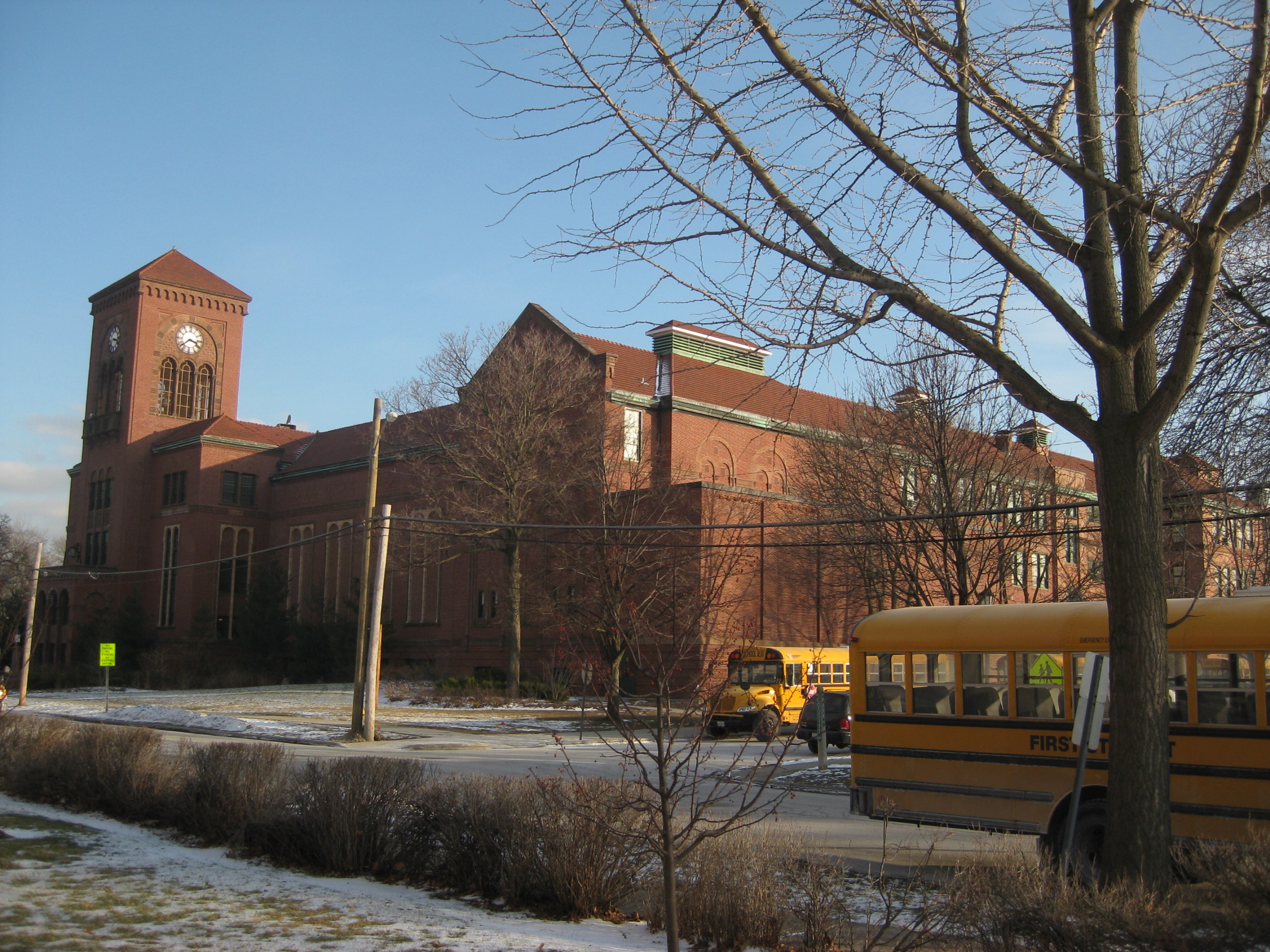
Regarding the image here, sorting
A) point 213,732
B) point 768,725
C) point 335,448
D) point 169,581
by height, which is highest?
point 335,448

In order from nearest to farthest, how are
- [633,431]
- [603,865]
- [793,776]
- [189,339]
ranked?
[603,865], [793,776], [633,431], [189,339]

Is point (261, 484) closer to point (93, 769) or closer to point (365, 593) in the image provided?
point (365, 593)

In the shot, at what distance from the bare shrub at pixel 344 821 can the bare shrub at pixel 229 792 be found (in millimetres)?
199

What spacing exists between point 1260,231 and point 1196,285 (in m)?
4.92

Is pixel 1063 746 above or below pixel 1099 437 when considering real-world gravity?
below

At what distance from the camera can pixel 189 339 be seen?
73.4 meters

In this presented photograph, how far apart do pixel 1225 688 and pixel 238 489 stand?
6577cm

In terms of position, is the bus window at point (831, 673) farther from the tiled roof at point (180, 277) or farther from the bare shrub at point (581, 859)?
the tiled roof at point (180, 277)

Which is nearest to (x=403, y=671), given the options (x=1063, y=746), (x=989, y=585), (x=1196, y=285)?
(x=989, y=585)

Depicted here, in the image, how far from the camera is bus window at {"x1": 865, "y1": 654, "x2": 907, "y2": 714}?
12.1 m

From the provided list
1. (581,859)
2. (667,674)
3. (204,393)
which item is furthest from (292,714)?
(204,393)

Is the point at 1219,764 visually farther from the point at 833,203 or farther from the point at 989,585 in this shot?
the point at 989,585

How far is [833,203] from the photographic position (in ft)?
26.1

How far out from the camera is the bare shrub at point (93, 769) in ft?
38.9
